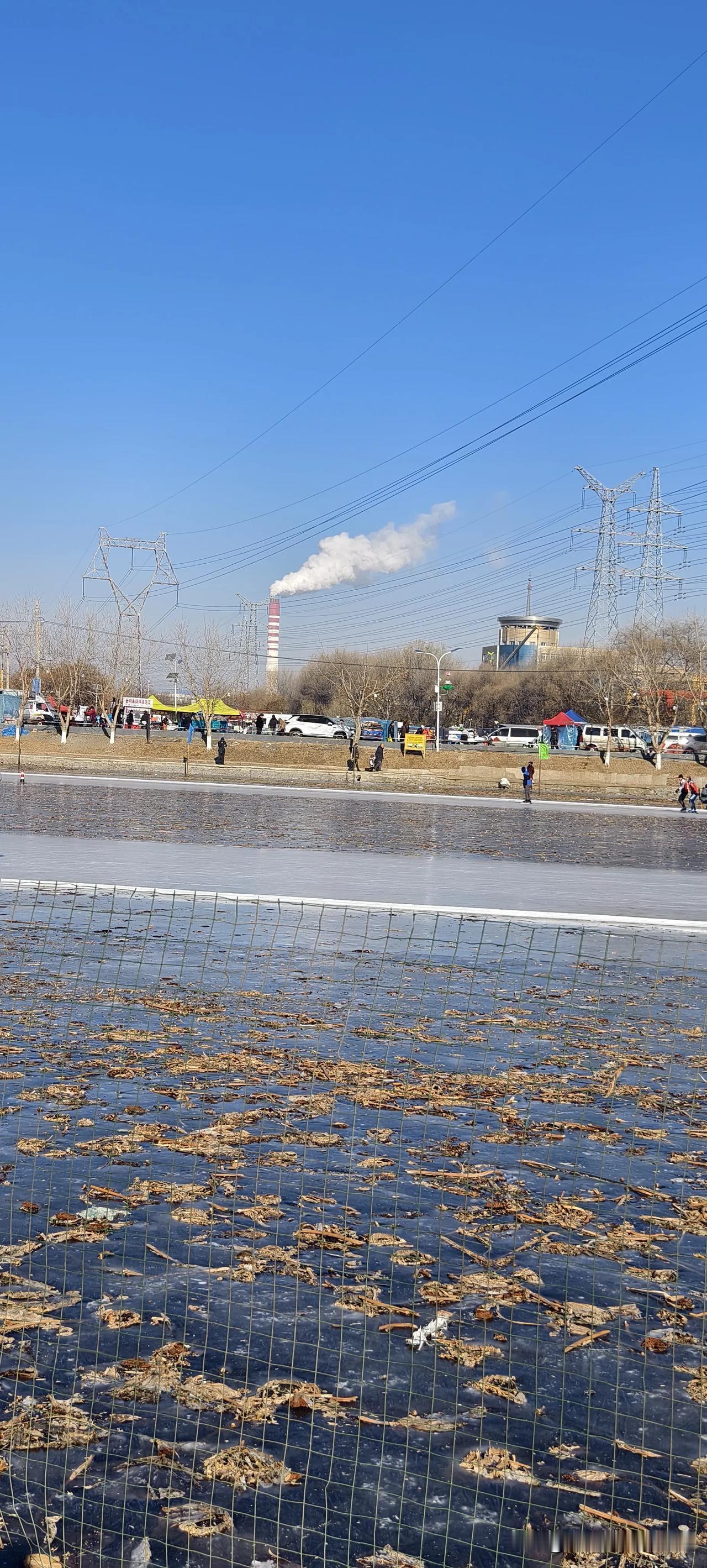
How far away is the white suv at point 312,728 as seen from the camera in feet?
281

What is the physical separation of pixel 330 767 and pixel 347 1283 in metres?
53.5

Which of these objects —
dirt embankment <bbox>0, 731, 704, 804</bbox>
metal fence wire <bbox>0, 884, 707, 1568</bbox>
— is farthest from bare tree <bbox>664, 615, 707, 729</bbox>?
metal fence wire <bbox>0, 884, 707, 1568</bbox>

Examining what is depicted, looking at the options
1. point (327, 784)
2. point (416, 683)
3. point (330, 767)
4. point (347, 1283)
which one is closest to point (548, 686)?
point (416, 683)

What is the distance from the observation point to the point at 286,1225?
563cm

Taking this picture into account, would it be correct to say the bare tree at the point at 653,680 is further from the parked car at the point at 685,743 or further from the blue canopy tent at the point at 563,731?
the blue canopy tent at the point at 563,731

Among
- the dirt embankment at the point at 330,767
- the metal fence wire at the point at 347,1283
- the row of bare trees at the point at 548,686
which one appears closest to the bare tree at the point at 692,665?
the row of bare trees at the point at 548,686

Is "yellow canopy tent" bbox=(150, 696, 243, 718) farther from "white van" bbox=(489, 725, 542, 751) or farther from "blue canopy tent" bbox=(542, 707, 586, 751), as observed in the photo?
"blue canopy tent" bbox=(542, 707, 586, 751)

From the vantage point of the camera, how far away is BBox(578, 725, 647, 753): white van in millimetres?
81500

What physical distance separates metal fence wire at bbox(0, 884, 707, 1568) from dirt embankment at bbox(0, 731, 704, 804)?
125ft

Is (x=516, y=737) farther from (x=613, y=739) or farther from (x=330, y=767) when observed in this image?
(x=330, y=767)

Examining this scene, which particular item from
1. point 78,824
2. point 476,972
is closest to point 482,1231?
point 476,972

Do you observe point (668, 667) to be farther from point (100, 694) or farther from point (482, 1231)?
point (482, 1231)

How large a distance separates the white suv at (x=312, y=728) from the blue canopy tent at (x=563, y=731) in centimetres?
1414

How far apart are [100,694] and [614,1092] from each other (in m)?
68.8
